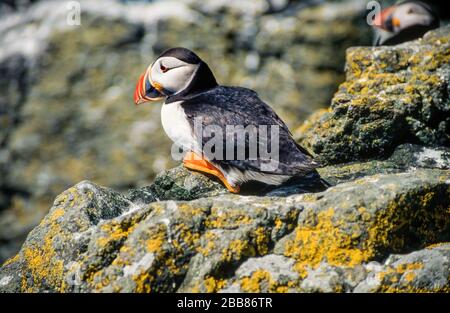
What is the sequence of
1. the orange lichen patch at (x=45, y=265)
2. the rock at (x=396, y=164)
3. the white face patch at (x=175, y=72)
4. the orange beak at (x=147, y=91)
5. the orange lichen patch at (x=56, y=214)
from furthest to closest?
1. the orange beak at (x=147, y=91)
2. the white face patch at (x=175, y=72)
3. the rock at (x=396, y=164)
4. the orange lichen patch at (x=56, y=214)
5. the orange lichen patch at (x=45, y=265)

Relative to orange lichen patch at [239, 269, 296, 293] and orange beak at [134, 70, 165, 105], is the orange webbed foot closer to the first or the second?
orange beak at [134, 70, 165, 105]

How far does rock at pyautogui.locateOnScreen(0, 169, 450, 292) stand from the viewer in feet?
10.4

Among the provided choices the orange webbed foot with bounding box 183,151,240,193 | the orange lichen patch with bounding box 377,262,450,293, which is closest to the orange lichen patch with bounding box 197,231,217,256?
the orange lichen patch with bounding box 377,262,450,293

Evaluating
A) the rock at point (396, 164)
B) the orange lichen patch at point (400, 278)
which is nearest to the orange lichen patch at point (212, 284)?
the orange lichen patch at point (400, 278)

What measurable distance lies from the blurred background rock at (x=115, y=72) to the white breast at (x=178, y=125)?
6.09 metres

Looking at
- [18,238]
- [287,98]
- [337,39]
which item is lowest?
[18,238]

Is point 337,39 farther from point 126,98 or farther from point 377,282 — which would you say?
point 377,282

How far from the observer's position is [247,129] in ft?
14.0

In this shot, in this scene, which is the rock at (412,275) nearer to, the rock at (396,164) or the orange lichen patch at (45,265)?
the rock at (396,164)

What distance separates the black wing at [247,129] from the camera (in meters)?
4.13

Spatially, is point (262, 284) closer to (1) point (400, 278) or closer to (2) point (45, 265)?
(1) point (400, 278)

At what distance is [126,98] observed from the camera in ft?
36.6
